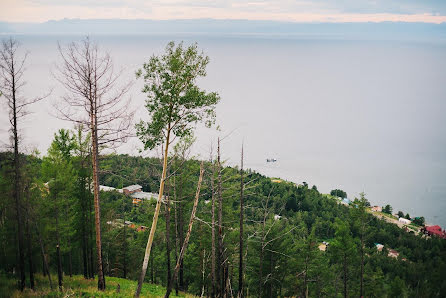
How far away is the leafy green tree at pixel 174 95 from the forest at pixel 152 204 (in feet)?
0.12

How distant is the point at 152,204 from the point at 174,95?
1227 centimetres

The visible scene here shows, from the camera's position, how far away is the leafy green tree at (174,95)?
11602mm

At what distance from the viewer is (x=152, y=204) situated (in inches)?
875

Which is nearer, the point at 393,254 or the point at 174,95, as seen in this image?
the point at 174,95

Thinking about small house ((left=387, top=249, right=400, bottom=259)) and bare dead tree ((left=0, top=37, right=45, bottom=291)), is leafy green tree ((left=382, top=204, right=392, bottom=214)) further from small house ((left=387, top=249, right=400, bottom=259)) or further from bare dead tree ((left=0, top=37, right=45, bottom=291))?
bare dead tree ((left=0, top=37, right=45, bottom=291))

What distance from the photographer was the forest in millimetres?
11914

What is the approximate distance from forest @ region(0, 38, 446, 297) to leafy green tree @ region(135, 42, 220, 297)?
0.04 m

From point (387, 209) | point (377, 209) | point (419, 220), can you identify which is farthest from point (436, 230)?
point (377, 209)

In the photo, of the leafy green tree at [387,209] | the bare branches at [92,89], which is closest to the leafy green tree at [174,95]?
the bare branches at [92,89]

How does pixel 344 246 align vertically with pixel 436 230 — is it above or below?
above

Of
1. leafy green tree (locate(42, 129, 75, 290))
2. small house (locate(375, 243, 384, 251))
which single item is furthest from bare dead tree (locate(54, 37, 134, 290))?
small house (locate(375, 243, 384, 251))

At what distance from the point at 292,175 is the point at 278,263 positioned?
1499 inches

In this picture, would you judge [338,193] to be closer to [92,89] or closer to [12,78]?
[92,89]

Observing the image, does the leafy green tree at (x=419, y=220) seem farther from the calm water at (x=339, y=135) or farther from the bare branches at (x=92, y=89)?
the bare branches at (x=92, y=89)
